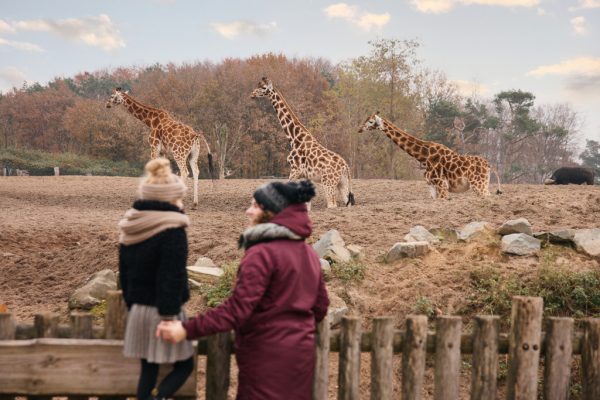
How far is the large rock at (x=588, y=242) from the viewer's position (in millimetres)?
6082

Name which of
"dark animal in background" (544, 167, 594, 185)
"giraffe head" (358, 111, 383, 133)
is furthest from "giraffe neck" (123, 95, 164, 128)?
"dark animal in background" (544, 167, 594, 185)

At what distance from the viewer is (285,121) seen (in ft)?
42.0

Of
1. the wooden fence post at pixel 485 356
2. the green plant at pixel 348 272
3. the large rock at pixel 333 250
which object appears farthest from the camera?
the large rock at pixel 333 250

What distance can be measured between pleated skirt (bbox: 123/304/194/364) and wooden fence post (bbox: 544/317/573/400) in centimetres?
210

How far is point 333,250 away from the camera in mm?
6250

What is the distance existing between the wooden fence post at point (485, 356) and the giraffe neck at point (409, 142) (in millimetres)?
8800

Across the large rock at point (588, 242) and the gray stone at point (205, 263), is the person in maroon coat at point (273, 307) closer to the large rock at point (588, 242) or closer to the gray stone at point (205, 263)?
the gray stone at point (205, 263)

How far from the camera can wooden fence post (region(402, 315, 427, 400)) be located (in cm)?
326

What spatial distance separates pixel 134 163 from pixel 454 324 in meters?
32.5

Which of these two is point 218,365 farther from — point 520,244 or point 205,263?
point 520,244

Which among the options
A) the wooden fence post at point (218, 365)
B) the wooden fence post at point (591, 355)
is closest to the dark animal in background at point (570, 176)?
the wooden fence post at point (591, 355)

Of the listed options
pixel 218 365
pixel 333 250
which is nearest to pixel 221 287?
pixel 333 250

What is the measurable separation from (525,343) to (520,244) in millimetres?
3100

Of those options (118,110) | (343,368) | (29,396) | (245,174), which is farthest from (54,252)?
(118,110)
